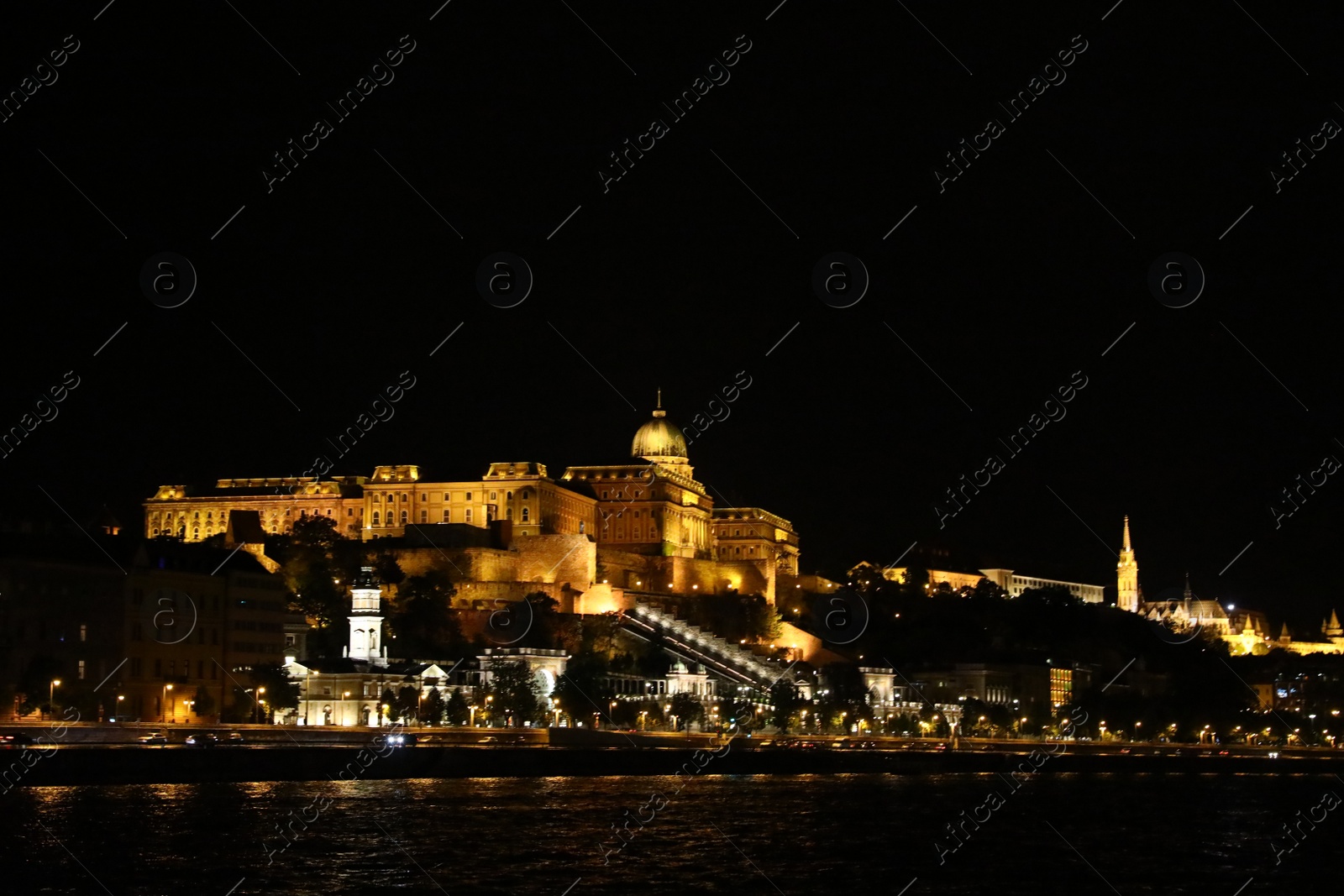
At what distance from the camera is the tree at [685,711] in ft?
369

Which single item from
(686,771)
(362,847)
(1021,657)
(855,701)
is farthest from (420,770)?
(1021,657)

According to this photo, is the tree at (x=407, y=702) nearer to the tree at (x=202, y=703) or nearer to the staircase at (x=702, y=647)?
the tree at (x=202, y=703)

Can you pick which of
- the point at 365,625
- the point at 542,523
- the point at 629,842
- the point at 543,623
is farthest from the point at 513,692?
the point at 629,842

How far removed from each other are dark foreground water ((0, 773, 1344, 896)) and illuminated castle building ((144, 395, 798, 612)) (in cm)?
5327

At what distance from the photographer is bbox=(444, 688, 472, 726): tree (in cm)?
10162

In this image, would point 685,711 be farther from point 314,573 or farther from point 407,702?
point 314,573

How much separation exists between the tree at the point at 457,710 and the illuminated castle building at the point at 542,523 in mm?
21869

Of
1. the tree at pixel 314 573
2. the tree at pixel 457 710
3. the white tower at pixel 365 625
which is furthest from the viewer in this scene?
the tree at pixel 314 573

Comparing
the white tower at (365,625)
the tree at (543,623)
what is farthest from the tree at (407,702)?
the tree at (543,623)

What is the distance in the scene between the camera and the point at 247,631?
96.2 metres

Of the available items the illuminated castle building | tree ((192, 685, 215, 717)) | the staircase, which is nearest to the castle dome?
the illuminated castle building

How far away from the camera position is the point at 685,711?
113 m

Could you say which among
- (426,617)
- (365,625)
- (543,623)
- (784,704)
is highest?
(543,623)

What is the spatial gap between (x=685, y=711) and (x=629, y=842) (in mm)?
58246
